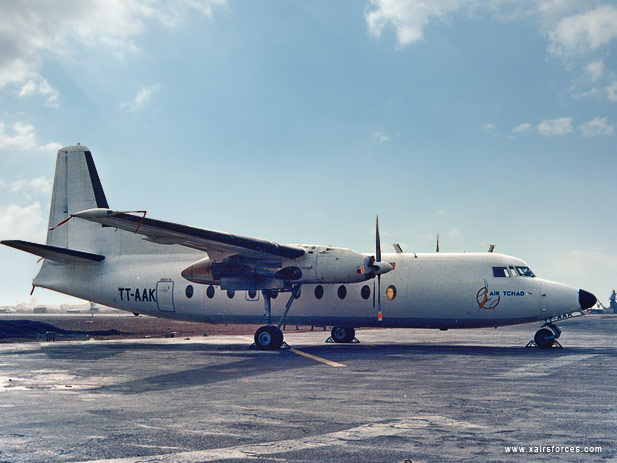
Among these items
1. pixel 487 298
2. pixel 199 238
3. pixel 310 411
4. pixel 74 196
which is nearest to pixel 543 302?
pixel 487 298

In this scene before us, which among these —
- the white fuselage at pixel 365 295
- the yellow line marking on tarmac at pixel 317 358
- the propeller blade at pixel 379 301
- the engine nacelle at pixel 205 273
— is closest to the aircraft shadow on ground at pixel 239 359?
the yellow line marking on tarmac at pixel 317 358

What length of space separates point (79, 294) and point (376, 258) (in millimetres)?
14843

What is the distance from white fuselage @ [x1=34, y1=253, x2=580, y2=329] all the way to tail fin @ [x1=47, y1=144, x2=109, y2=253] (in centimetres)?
185

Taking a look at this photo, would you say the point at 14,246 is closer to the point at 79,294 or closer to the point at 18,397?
the point at 79,294

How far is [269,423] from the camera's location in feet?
28.5

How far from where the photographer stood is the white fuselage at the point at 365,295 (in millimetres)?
23391

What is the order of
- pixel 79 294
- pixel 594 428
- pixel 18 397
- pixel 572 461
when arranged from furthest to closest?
pixel 79 294
pixel 18 397
pixel 594 428
pixel 572 461

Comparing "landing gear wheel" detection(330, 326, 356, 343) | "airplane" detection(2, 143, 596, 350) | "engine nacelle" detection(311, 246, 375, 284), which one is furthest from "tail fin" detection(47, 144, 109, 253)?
"engine nacelle" detection(311, 246, 375, 284)

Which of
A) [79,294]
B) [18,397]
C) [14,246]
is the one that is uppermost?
[14,246]

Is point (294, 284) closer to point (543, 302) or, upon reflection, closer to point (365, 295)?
point (365, 295)

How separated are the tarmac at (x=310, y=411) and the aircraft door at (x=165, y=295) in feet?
30.2

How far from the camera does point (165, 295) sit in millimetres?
27609

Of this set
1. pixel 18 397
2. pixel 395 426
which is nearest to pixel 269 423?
pixel 395 426

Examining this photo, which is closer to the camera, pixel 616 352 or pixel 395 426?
pixel 395 426
